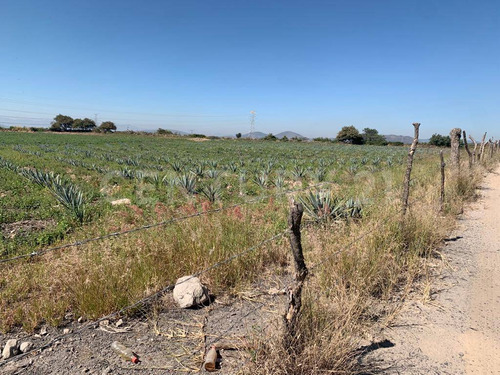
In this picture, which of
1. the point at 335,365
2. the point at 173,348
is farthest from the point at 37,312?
the point at 335,365

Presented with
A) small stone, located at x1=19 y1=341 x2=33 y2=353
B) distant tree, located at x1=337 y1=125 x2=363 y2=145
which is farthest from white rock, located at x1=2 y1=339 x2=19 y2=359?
distant tree, located at x1=337 y1=125 x2=363 y2=145

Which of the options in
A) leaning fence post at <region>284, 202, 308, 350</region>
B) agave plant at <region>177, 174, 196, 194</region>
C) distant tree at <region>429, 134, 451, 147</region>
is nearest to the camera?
leaning fence post at <region>284, 202, 308, 350</region>

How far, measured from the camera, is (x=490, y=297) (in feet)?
10.7

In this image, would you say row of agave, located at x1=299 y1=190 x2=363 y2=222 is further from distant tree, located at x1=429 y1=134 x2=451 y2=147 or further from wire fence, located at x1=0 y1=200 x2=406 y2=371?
distant tree, located at x1=429 y1=134 x2=451 y2=147

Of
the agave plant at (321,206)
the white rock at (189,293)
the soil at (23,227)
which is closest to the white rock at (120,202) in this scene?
→ the soil at (23,227)

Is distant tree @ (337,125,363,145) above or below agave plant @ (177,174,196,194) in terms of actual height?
above

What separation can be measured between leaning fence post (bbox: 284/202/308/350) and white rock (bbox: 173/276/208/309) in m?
1.22

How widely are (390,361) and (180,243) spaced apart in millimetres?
2514

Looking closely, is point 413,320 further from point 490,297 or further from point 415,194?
point 415,194

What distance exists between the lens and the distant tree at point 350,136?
74062mm

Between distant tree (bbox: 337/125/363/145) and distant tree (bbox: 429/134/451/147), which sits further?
distant tree (bbox: 337/125/363/145)

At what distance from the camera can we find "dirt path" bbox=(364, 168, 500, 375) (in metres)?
2.31

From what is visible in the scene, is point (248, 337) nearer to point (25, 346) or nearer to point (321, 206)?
point (25, 346)

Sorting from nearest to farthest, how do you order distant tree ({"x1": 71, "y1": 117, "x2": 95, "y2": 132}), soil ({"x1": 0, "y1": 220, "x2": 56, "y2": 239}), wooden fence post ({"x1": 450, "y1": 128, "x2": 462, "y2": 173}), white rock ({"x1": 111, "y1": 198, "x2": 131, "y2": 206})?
soil ({"x1": 0, "y1": 220, "x2": 56, "y2": 239}) < white rock ({"x1": 111, "y1": 198, "x2": 131, "y2": 206}) < wooden fence post ({"x1": 450, "y1": 128, "x2": 462, "y2": 173}) < distant tree ({"x1": 71, "y1": 117, "x2": 95, "y2": 132})
